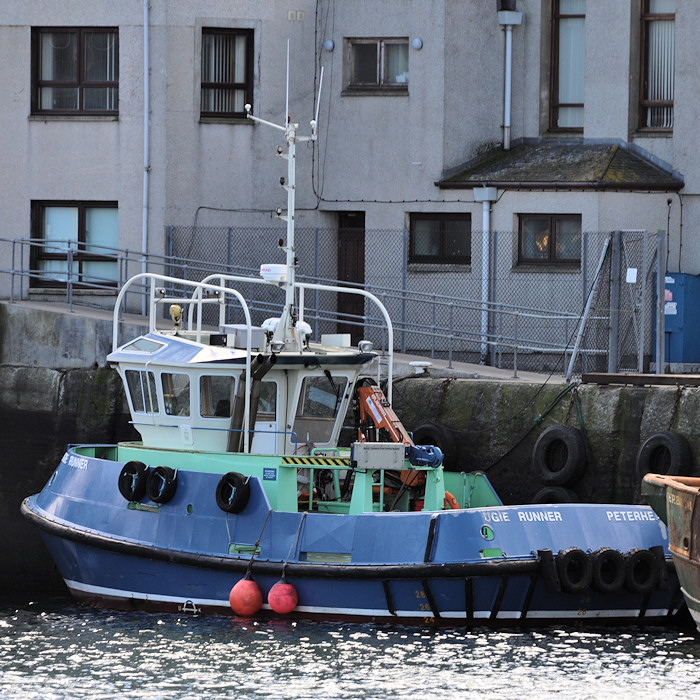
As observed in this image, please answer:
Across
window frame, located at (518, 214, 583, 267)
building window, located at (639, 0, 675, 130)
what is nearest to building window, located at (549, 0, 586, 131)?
building window, located at (639, 0, 675, 130)

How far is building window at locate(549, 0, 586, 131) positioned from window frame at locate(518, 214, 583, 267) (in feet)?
5.09

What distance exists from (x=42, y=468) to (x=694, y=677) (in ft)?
31.0

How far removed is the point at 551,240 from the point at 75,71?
7.42m

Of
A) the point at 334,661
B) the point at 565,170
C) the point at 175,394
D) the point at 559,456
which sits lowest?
the point at 334,661

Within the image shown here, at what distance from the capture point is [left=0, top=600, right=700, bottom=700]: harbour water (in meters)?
12.8

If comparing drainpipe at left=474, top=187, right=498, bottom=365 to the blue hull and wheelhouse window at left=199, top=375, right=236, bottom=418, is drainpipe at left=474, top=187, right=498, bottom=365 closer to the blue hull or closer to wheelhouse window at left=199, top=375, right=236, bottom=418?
wheelhouse window at left=199, top=375, right=236, bottom=418

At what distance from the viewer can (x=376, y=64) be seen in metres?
23.5

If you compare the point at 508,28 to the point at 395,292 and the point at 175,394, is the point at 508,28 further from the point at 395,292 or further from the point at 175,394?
the point at 175,394

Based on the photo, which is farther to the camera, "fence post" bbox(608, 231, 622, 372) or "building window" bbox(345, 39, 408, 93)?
"building window" bbox(345, 39, 408, 93)

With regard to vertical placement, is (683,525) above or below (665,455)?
below

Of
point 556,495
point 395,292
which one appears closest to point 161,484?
point 556,495

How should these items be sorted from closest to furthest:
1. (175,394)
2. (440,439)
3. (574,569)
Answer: (574,569) < (175,394) < (440,439)

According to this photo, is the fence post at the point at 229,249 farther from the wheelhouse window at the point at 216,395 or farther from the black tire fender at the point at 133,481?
the black tire fender at the point at 133,481

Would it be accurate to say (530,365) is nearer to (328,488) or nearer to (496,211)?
(496,211)
